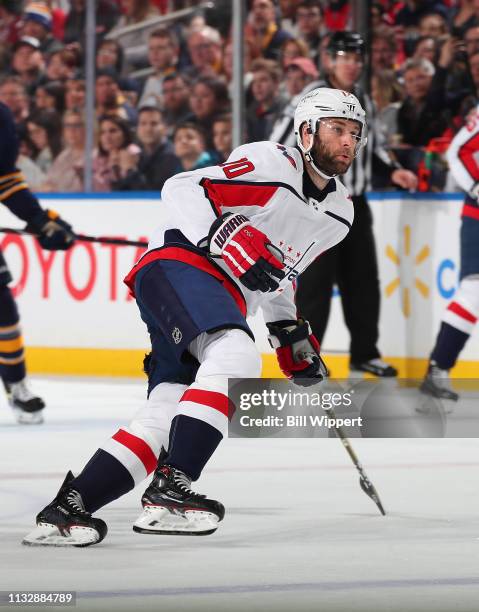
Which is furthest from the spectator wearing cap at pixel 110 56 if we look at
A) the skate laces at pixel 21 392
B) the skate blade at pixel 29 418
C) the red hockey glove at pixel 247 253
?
the red hockey glove at pixel 247 253

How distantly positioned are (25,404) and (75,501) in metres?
3.20

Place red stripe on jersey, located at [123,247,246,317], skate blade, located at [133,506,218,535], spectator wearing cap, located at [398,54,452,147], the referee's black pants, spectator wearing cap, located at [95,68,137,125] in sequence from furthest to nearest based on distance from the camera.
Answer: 1. spectator wearing cap, located at [95,68,137,125]
2. spectator wearing cap, located at [398,54,452,147]
3. the referee's black pants
4. red stripe on jersey, located at [123,247,246,317]
5. skate blade, located at [133,506,218,535]

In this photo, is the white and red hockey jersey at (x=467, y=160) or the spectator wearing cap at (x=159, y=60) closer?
the white and red hockey jersey at (x=467, y=160)

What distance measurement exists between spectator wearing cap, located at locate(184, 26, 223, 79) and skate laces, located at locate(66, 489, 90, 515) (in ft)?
19.3

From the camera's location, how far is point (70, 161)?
9.77m

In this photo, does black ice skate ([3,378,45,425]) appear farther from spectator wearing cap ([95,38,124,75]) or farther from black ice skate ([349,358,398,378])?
spectator wearing cap ([95,38,124,75])

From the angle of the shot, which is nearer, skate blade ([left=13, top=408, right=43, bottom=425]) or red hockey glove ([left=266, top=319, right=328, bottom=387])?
red hockey glove ([left=266, top=319, right=328, bottom=387])

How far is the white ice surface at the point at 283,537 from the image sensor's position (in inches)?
126

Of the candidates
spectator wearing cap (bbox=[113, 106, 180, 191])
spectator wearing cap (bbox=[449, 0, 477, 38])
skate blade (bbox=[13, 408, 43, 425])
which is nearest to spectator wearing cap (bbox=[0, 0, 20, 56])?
spectator wearing cap (bbox=[113, 106, 180, 191])

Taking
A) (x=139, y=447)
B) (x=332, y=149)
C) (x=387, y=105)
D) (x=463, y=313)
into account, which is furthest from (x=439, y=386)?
(x=139, y=447)

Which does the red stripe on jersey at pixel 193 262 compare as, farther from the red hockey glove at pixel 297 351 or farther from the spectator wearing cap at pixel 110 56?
the spectator wearing cap at pixel 110 56

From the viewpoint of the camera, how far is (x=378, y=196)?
8.48 metres

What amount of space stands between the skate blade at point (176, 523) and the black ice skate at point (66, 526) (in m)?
0.14

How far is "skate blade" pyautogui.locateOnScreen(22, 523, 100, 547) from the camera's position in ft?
12.5
